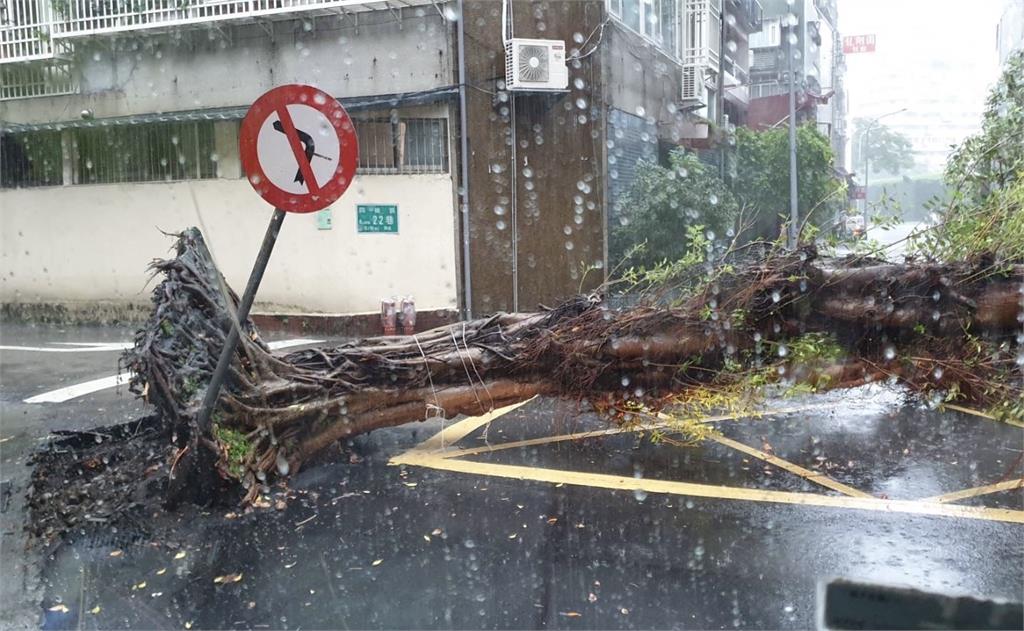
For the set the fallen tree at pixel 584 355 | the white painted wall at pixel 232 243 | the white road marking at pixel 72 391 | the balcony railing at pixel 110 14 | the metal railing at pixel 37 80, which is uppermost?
the balcony railing at pixel 110 14

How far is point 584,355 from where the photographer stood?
209 inches

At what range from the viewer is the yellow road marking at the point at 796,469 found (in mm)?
4988

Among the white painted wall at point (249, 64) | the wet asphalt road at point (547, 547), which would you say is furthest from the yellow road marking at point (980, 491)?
the white painted wall at point (249, 64)

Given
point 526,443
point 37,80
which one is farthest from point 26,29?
point 526,443

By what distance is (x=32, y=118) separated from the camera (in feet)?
49.6

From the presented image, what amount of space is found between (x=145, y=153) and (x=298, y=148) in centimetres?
1127

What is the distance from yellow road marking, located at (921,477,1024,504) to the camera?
15.8 feet

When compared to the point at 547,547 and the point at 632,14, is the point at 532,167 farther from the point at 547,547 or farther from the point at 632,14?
the point at 547,547

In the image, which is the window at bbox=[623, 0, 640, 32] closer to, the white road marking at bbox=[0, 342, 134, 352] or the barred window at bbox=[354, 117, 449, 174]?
the barred window at bbox=[354, 117, 449, 174]

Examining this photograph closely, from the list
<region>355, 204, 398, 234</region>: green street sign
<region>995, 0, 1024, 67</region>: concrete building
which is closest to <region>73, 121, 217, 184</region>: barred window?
<region>355, 204, 398, 234</region>: green street sign

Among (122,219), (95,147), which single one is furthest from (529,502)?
(95,147)

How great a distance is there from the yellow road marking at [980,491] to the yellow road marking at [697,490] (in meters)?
0.10

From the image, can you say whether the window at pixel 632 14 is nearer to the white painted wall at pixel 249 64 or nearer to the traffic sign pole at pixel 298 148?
the white painted wall at pixel 249 64

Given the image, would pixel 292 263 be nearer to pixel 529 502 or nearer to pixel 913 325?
pixel 529 502
